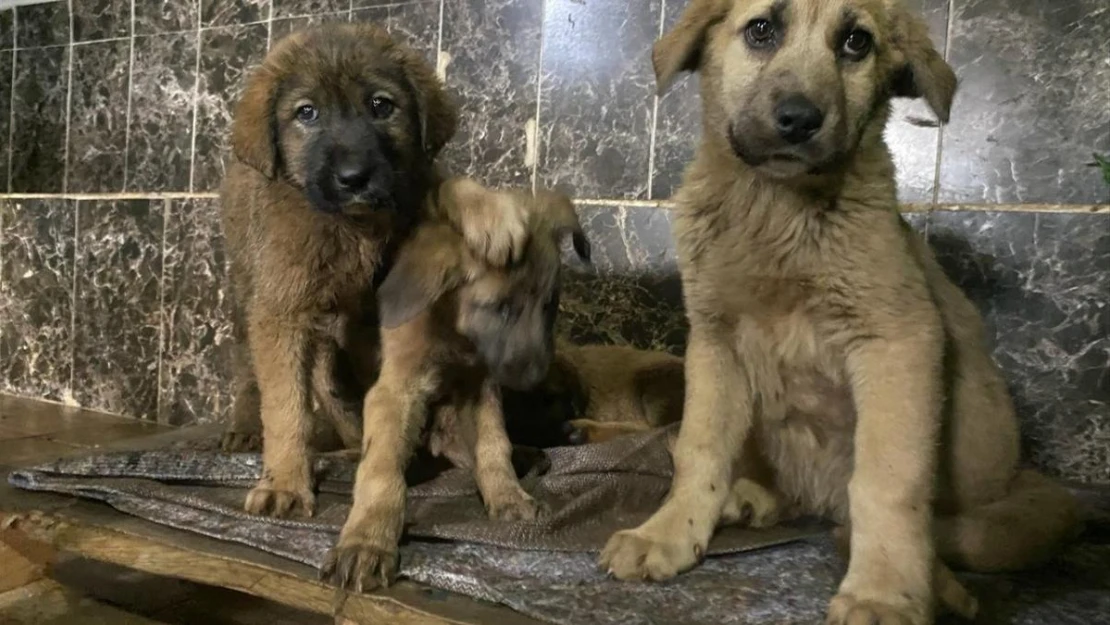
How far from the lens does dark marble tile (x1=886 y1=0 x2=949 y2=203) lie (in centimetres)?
334

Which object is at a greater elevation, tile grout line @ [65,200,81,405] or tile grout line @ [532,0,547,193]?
tile grout line @ [532,0,547,193]

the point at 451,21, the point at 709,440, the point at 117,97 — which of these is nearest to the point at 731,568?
the point at 709,440

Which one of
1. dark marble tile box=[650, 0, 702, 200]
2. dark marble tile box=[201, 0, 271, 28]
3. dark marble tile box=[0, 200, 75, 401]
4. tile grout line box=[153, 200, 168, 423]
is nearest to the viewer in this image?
dark marble tile box=[650, 0, 702, 200]

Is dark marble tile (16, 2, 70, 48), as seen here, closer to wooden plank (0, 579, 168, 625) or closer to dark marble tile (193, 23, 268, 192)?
dark marble tile (193, 23, 268, 192)

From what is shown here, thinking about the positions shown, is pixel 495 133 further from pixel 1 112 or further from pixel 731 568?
pixel 1 112

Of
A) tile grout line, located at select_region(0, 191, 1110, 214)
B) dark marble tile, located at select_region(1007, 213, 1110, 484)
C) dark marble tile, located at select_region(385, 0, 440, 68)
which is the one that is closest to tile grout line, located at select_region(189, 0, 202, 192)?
tile grout line, located at select_region(0, 191, 1110, 214)

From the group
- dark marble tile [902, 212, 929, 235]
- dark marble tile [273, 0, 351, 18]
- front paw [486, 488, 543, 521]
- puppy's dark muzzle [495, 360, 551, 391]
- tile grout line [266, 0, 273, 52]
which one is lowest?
→ front paw [486, 488, 543, 521]

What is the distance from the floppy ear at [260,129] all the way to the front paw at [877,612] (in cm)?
202

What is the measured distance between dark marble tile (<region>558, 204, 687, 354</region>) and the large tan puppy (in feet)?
4.44

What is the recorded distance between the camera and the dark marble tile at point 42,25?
5.22 m

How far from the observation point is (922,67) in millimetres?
2240

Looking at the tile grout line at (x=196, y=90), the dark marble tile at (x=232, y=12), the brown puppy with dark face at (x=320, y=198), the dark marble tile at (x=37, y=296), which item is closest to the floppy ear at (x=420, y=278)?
the brown puppy with dark face at (x=320, y=198)

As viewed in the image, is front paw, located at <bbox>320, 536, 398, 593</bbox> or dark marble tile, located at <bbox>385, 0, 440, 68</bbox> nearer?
front paw, located at <bbox>320, 536, 398, 593</bbox>

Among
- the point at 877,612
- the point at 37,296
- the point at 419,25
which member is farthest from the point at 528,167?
the point at 37,296
